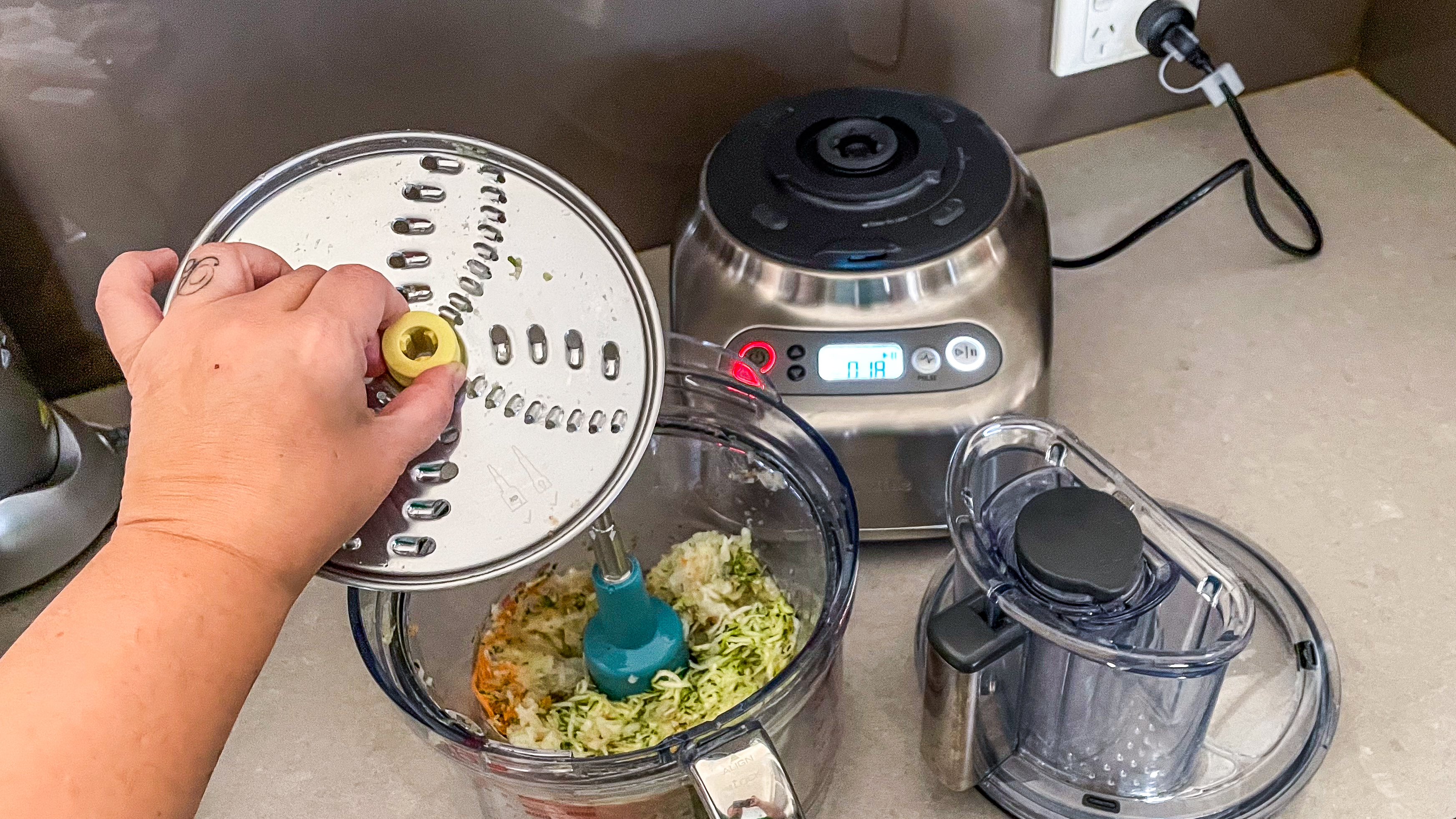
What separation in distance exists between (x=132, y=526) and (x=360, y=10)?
486 mm

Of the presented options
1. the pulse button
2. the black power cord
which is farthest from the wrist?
the black power cord

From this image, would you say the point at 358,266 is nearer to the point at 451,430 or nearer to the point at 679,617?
the point at 451,430

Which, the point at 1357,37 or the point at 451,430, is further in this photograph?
the point at 1357,37

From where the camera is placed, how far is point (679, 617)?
639mm

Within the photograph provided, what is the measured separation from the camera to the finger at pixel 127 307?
0.43 m

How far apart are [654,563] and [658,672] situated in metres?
0.11

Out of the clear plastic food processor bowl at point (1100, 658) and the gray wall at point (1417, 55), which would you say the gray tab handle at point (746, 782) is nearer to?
the clear plastic food processor bowl at point (1100, 658)

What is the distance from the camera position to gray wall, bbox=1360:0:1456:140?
0.94m

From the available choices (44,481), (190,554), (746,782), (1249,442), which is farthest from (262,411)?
(1249,442)

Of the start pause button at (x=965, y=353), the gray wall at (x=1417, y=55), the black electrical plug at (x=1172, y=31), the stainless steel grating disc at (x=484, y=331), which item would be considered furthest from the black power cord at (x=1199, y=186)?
the stainless steel grating disc at (x=484, y=331)

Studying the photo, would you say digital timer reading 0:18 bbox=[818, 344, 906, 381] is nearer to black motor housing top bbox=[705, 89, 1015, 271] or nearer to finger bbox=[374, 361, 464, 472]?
black motor housing top bbox=[705, 89, 1015, 271]

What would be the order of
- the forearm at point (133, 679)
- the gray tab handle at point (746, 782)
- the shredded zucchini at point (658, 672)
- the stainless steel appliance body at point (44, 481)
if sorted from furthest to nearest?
1. the stainless steel appliance body at point (44, 481)
2. the shredded zucchini at point (658, 672)
3. the gray tab handle at point (746, 782)
4. the forearm at point (133, 679)

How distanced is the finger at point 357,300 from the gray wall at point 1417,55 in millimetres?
922

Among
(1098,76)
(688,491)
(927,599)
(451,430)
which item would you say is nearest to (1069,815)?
(927,599)
